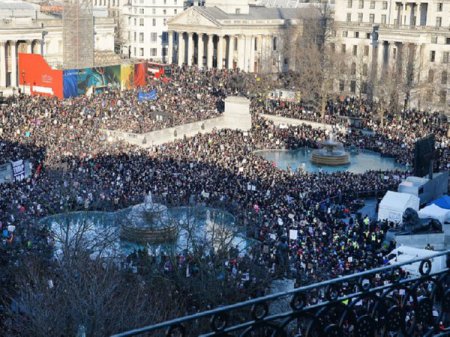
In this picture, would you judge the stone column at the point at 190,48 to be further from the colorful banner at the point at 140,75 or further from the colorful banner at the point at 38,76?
the colorful banner at the point at 38,76

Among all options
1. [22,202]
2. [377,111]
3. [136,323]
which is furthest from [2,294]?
[377,111]

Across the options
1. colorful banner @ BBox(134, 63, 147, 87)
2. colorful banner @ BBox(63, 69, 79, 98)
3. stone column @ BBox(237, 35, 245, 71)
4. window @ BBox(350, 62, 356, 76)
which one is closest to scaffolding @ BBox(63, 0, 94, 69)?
colorful banner @ BBox(134, 63, 147, 87)

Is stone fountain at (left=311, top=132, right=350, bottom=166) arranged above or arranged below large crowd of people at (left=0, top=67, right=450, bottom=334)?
below

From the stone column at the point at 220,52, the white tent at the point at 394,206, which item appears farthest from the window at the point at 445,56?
the white tent at the point at 394,206

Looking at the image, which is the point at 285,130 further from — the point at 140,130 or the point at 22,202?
the point at 22,202

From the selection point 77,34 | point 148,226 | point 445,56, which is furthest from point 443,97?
point 148,226

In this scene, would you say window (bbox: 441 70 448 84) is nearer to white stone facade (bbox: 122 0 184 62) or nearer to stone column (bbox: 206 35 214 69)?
stone column (bbox: 206 35 214 69)
